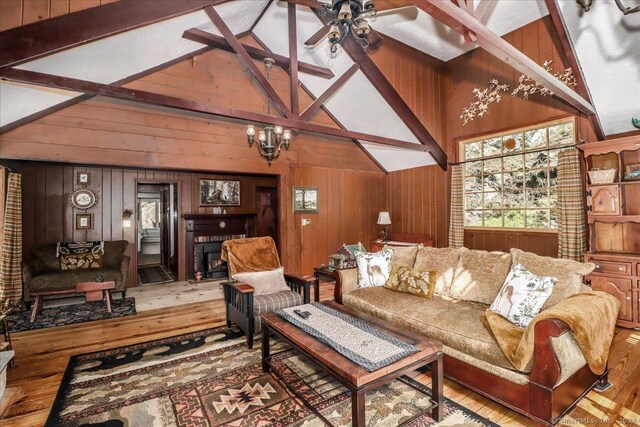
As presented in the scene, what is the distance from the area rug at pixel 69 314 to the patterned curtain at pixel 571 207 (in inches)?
227

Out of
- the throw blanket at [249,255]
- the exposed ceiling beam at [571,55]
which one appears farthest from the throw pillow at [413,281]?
the exposed ceiling beam at [571,55]

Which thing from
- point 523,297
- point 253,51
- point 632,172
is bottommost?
point 523,297

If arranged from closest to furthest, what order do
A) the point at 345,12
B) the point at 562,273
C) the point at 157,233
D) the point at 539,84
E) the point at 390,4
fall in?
the point at 562,273, the point at 345,12, the point at 390,4, the point at 539,84, the point at 157,233

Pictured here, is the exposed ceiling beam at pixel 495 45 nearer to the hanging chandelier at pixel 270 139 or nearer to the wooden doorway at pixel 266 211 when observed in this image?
the hanging chandelier at pixel 270 139

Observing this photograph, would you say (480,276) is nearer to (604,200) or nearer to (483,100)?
(604,200)

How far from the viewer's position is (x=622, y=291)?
3.21 m

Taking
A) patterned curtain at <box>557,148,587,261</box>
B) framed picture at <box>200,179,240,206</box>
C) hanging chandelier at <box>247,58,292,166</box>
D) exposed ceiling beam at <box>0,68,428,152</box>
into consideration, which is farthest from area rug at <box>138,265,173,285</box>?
patterned curtain at <box>557,148,587,261</box>

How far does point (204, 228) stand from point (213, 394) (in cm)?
431

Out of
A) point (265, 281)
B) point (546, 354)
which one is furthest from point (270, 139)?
point (546, 354)

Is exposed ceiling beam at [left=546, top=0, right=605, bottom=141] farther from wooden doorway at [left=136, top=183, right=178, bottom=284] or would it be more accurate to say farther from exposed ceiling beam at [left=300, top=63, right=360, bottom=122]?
wooden doorway at [left=136, top=183, right=178, bottom=284]

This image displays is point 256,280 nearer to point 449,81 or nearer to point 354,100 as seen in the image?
point 354,100

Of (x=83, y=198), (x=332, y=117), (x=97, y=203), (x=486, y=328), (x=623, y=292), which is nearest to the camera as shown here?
(x=486, y=328)

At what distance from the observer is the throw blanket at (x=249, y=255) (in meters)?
3.46

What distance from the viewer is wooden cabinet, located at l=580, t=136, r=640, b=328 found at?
3178 mm
